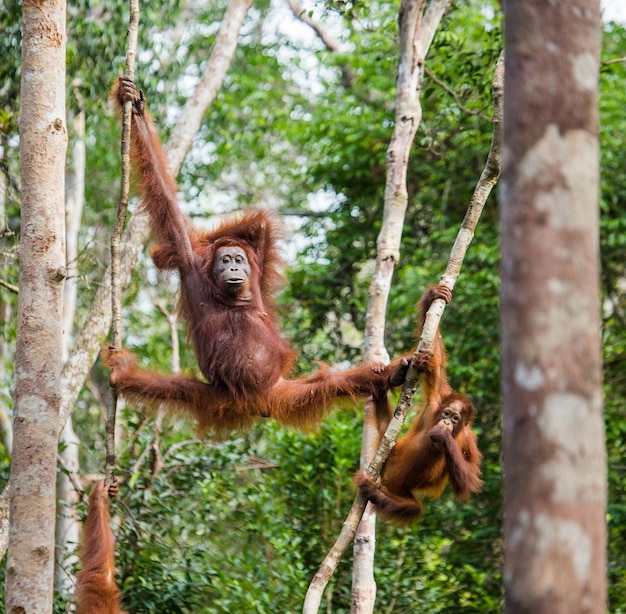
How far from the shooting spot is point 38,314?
3.89 metres

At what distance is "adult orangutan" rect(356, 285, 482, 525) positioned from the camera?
493 cm

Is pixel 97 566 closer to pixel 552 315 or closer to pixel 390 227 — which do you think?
pixel 390 227

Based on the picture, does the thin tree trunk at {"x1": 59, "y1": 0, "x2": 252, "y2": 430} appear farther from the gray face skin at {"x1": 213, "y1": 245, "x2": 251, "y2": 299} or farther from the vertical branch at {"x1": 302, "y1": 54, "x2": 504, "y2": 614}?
the vertical branch at {"x1": 302, "y1": 54, "x2": 504, "y2": 614}

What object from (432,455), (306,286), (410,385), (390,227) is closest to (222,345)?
(390,227)

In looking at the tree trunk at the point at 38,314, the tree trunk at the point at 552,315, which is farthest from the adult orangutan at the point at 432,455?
the tree trunk at the point at 552,315

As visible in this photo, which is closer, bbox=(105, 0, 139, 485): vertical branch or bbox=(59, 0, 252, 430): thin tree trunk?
bbox=(105, 0, 139, 485): vertical branch

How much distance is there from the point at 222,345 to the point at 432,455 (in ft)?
4.78

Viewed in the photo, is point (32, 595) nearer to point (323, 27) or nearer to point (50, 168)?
point (50, 168)

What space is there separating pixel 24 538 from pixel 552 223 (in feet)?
9.03

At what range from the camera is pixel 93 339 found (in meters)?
5.70

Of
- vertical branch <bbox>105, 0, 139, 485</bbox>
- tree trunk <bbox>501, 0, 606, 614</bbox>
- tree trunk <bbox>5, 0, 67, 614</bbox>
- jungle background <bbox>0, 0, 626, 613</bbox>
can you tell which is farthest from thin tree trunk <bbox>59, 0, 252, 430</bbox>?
tree trunk <bbox>501, 0, 606, 614</bbox>

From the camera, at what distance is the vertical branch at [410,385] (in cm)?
378

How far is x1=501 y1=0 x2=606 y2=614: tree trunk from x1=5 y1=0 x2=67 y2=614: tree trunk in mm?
2472

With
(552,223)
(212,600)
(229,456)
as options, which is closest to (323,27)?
(229,456)
